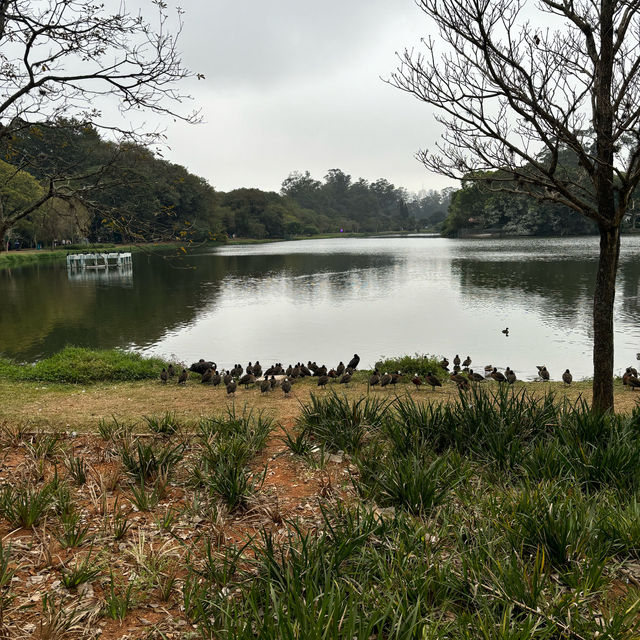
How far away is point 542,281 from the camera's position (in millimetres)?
33500

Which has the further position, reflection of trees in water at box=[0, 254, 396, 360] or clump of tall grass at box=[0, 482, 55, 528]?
reflection of trees in water at box=[0, 254, 396, 360]

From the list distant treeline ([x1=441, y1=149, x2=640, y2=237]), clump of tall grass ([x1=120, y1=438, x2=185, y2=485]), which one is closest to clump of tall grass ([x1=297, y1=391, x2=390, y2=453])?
clump of tall grass ([x1=120, y1=438, x2=185, y2=485])

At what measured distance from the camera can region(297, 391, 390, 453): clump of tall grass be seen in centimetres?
565

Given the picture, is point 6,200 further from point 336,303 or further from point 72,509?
point 72,509

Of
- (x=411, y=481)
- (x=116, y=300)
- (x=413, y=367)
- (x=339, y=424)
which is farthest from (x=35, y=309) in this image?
(x=411, y=481)

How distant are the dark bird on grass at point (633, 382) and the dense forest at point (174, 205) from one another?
12.0ft

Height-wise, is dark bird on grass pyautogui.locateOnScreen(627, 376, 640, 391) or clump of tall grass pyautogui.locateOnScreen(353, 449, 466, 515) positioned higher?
clump of tall grass pyautogui.locateOnScreen(353, 449, 466, 515)

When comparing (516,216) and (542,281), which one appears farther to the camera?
(516,216)

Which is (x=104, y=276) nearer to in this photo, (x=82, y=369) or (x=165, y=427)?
(x=82, y=369)

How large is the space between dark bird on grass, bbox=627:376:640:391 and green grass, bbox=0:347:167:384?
11422mm

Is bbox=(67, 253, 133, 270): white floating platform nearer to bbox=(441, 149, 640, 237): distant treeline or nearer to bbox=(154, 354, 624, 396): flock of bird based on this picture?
bbox=(154, 354, 624, 396): flock of bird

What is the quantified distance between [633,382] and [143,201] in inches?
419

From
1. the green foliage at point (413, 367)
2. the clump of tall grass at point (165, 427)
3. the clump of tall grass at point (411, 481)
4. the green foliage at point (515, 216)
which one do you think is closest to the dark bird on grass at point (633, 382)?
the green foliage at point (413, 367)

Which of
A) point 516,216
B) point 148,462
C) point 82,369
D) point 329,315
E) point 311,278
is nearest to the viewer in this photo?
point 148,462
